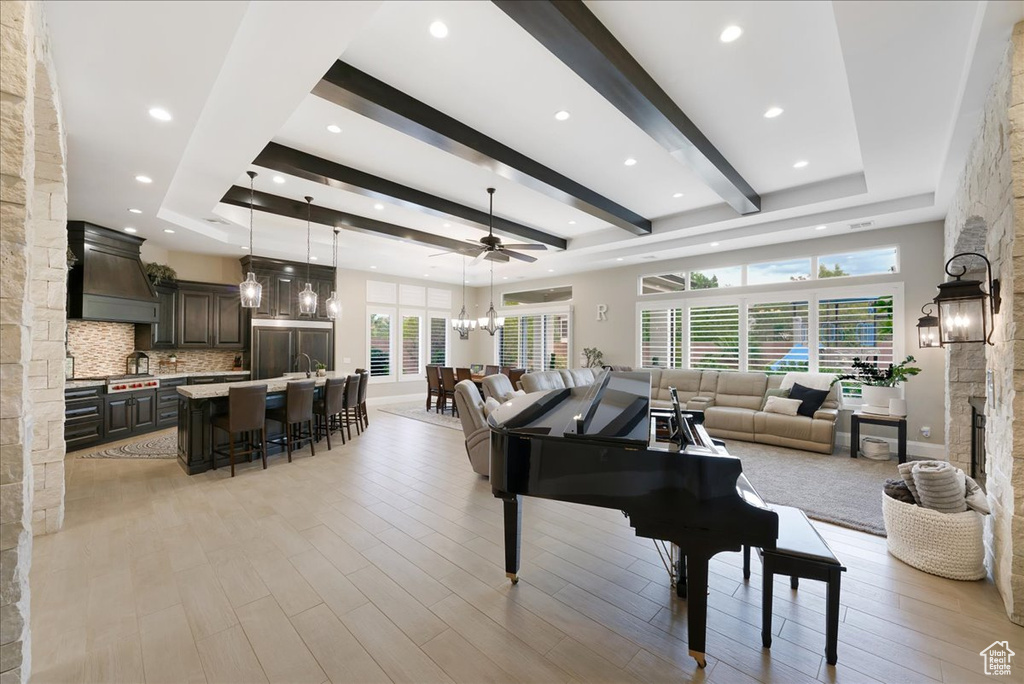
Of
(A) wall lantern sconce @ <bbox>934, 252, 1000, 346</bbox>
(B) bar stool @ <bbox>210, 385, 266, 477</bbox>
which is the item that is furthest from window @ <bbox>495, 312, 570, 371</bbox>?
(A) wall lantern sconce @ <bbox>934, 252, 1000, 346</bbox>

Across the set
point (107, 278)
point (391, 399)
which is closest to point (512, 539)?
point (107, 278)

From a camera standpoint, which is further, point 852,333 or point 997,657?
point 852,333

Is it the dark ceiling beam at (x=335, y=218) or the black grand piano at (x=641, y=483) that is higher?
the dark ceiling beam at (x=335, y=218)

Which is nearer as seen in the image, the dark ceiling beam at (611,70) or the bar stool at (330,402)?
the dark ceiling beam at (611,70)

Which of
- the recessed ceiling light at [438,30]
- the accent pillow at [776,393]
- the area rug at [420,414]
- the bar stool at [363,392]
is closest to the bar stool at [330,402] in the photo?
the bar stool at [363,392]

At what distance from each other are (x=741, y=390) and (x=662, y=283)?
259 centimetres

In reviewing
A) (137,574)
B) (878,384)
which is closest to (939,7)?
(878,384)

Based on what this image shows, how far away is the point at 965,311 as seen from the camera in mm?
2635

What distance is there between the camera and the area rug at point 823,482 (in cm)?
336

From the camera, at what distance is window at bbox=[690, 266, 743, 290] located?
703cm

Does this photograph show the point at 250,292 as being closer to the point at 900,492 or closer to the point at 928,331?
the point at 900,492

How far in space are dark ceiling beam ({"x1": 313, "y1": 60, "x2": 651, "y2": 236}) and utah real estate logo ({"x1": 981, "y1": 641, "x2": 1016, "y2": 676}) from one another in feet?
14.6

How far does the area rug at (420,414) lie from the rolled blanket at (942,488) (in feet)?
17.5

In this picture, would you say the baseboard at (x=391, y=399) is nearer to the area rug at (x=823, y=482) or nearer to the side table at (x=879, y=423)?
the area rug at (x=823, y=482)
